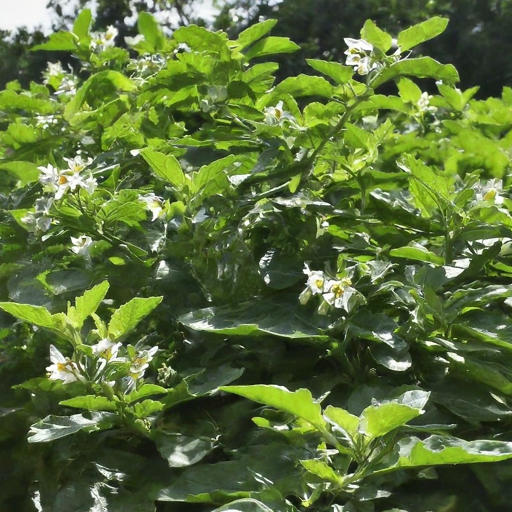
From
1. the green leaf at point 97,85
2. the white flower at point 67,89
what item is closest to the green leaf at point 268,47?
the green leaf at point 97,85

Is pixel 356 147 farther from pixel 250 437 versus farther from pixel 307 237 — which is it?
pixel 250 437

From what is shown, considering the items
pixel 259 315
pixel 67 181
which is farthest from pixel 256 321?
pixel 67 181

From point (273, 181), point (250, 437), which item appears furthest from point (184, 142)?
point (250, 437)

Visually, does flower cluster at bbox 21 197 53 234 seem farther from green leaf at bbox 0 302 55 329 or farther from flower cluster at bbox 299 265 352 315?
flower cluster at bbox 299 265 352 315

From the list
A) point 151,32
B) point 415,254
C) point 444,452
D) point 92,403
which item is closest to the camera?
point 444,452

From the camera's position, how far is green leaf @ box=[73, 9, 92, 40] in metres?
2.02

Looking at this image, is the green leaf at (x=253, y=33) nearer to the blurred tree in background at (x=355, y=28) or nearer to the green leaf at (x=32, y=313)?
the green leaf at (x=32, y=313)

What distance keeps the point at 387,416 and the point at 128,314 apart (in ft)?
1.37

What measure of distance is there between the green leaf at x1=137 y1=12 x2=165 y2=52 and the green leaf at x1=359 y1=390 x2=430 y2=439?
4.28ft

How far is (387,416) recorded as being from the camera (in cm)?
90

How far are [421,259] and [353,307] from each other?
0.61 feet

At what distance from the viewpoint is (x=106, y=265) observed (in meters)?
1.40

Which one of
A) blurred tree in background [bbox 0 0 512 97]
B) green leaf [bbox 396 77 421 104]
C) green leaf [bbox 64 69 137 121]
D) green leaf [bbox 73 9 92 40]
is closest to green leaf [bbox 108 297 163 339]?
green leaf [bbox 64 69 137 121]

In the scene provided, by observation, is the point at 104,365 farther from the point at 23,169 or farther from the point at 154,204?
the point at 23,169
